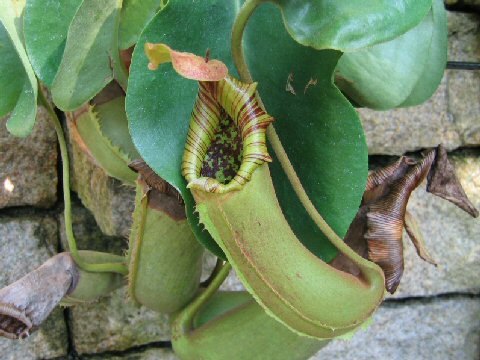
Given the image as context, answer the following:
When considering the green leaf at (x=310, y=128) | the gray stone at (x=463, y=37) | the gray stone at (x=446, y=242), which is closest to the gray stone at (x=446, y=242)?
the gray stone at (x=446, y=242)

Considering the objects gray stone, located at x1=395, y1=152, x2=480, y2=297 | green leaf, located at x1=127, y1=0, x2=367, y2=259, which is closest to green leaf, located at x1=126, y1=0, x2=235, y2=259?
green leaf, located at x1=127, y1=0, x2=367, y2=259

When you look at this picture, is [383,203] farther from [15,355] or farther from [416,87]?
[15,355]

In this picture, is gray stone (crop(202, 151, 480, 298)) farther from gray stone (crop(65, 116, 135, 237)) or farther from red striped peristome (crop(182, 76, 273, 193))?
red striped peristome (crop(182, 76, 273, 193))

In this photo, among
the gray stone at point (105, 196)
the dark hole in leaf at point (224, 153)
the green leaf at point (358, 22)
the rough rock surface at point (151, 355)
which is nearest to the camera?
the green leaf at point (358, 22)

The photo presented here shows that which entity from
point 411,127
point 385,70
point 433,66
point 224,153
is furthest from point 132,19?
point 411,127

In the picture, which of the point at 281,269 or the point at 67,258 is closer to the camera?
the point at 281,269

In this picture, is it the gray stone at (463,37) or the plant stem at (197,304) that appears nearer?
the plant stem at (197,304)

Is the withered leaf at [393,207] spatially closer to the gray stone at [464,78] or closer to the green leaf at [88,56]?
the green leaf at [88,56]

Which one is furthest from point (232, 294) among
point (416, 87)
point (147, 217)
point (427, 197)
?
point (427, 197)
